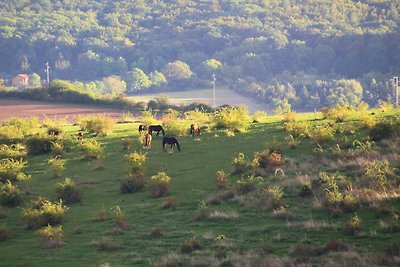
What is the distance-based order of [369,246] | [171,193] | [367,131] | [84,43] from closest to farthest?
1. [369,246]
2. [171,193]
3. [367,131]
4. [84,43]

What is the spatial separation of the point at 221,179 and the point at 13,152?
1506 centimetres

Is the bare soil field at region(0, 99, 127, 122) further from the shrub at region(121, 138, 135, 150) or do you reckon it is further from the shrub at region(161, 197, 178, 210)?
the shrub at region(161, 197, 178, 210)

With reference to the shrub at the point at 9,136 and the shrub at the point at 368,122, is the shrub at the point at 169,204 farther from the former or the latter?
the shrub at the point at 9,136

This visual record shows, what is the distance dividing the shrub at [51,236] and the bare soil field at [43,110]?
3993 centimetres

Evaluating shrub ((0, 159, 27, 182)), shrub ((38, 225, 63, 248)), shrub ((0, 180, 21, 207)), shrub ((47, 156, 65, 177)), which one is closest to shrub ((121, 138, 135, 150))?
shrub ((47, 156, 65, 177))

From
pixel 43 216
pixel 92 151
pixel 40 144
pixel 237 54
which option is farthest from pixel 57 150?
pixel 237 54

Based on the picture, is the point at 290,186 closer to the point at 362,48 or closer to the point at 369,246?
the point at 369,246

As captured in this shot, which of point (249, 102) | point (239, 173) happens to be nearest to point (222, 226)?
point (239, 173)

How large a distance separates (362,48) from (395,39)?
680 centimetres

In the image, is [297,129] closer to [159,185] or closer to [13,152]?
[159,185]

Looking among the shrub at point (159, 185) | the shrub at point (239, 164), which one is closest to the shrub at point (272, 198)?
the shrub at point (239, 164)

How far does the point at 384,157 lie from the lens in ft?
92.8

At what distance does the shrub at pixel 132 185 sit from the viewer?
2941cm

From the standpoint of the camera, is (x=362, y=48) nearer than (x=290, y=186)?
No
